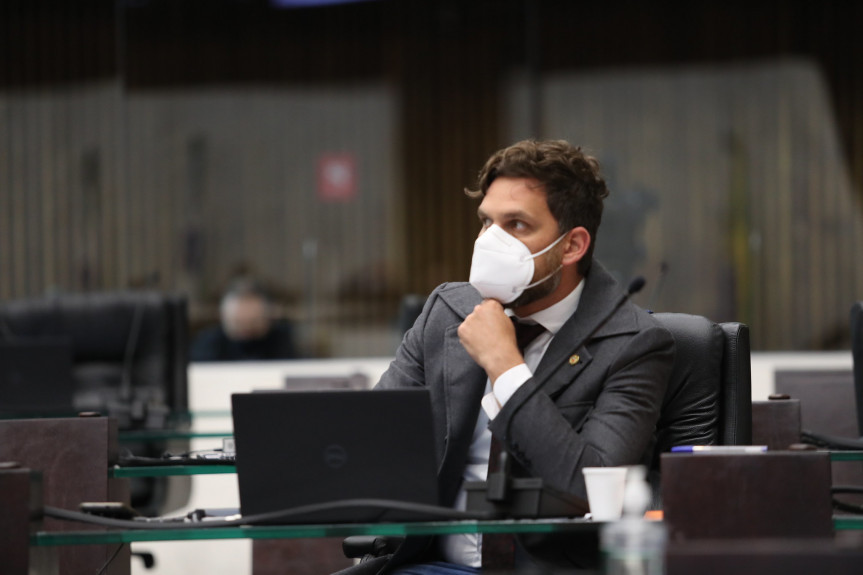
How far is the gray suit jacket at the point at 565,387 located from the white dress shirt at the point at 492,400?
0.03 meters

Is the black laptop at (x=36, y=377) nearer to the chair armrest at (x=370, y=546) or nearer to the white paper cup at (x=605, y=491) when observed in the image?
the chair armrest at (x=370, y=546)

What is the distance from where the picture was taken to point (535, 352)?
2154 mm

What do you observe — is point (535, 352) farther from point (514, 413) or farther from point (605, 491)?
point (605, 491)

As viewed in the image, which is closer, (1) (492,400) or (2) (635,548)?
(2) (635,548)

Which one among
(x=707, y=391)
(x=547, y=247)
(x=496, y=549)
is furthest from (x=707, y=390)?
(x=496, y=549)

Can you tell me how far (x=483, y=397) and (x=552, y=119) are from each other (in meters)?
3.76

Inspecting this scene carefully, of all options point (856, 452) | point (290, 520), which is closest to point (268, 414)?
point (290, 520)

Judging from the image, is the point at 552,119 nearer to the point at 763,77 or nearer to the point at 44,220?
the point at 763,77

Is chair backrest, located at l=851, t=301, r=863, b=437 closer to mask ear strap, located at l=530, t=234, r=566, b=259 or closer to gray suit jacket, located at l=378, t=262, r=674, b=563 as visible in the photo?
gray suit jacket, located at l=378, t=262, r=674, b=563

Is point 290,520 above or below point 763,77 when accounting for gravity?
below

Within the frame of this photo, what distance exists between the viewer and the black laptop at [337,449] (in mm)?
1588

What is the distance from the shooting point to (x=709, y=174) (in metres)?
5.58

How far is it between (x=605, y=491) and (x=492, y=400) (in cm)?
47

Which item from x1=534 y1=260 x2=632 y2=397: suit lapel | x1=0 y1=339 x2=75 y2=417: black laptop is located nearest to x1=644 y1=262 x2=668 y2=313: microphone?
x1=534 y1=260 x2=632 y2=397: suit lapel
